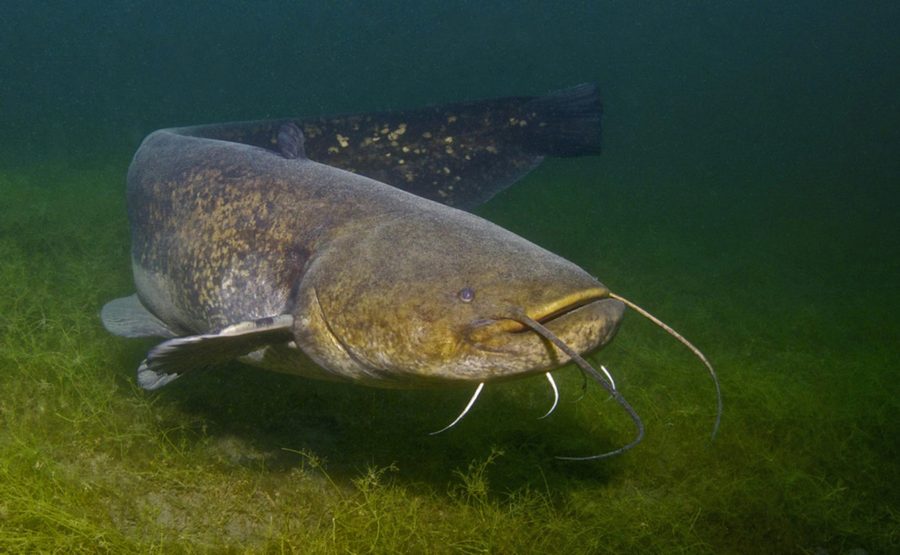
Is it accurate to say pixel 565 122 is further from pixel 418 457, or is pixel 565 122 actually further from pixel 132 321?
pixel 132 321

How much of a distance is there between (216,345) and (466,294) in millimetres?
980

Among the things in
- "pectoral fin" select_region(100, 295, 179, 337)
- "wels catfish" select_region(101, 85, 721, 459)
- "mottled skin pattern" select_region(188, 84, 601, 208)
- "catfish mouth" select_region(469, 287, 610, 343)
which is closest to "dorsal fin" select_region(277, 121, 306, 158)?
"wels catfish" select_region(101, 85, 721, 459)

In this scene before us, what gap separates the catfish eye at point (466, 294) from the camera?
1.65 meters

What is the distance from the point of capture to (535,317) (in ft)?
5.12

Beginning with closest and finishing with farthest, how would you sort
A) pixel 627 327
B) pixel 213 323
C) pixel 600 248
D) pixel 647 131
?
1. pixel 213 323
2. pixel 627 327
3. pixel 600 248
4. pixel 647 131

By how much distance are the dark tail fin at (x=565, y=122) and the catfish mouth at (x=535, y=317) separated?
217cm

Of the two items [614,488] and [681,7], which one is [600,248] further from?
[681,7]

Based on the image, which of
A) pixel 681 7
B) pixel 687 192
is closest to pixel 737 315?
pixel 687 192

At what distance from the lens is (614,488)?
3.14 meters

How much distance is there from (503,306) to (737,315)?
267 inches

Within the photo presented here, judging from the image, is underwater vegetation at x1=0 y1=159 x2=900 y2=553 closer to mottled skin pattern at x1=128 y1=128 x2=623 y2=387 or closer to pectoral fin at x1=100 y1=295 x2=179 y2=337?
pectoral fin at x1=100 y1=295 x2=179 y2=337

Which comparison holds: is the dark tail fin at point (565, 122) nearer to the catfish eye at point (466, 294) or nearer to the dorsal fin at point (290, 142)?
the dorsal fin at point (290, 142)

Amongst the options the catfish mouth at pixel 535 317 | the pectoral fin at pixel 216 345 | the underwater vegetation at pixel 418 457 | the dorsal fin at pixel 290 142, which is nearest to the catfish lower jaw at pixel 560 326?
the catfish mouth at pixel 535 317

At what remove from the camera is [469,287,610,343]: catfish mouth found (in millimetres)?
1559
